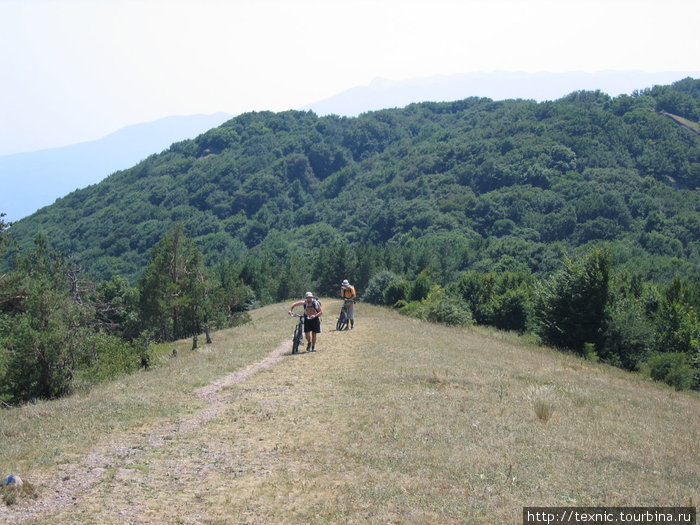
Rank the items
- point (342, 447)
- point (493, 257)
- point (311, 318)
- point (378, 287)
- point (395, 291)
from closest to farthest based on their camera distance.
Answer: point (342, 447) < point (311, 318) < point (395, 291) < point (378, 287) < point (493, 257)

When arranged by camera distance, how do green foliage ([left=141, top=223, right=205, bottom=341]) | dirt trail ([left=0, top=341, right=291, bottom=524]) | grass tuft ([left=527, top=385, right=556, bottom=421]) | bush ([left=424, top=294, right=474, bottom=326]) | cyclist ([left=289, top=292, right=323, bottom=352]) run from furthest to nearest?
green foliage ([left=141, top=223, right=205, bottom=341]) → bush ([left=424, top=294, right=474, bottom=326]) → cyclist ([left=289, top=292, right=323, bottom=352]) → grass tuft ([left=527, top=385, right=556, bottom=421]) → dirt trail ([left=0, top=341, right=291, bottom=524])

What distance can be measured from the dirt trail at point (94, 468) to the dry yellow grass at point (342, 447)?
0.03 meters

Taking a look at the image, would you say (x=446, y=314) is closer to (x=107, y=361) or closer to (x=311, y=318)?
(x=311, y=318)

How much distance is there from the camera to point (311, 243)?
184375 mm

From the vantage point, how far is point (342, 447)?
9.80 m

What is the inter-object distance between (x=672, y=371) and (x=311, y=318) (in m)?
17.2

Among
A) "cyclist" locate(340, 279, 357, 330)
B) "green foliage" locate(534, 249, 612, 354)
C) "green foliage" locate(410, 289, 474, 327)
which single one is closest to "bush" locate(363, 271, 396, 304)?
"green foliage" locate(410, 289, 474, 327)

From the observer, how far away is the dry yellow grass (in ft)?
24.6

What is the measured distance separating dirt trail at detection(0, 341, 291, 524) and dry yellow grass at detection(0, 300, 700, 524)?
1.2 inches

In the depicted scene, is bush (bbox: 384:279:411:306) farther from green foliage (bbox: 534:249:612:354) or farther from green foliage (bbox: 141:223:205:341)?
green foliage (bbox: 534:249:612:354)

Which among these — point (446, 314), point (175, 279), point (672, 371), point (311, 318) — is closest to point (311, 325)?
point (311, 318)

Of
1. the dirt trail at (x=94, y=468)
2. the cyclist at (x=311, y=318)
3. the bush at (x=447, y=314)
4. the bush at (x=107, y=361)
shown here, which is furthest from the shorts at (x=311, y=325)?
the bush at (x=447, y=314)

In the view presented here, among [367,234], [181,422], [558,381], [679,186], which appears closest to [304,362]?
[181,422]

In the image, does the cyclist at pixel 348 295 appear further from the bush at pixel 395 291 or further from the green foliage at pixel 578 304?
the bush at pixel 395 291
